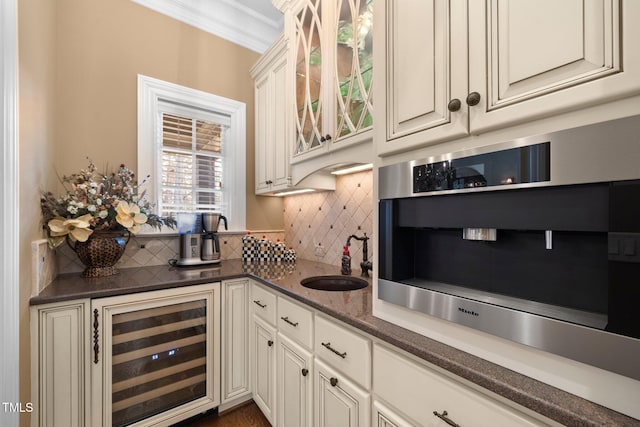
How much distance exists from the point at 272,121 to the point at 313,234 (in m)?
0.98

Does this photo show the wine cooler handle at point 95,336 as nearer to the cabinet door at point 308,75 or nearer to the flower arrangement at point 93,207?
the flower arrangement at point 93,207

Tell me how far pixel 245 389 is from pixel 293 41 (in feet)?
7.71

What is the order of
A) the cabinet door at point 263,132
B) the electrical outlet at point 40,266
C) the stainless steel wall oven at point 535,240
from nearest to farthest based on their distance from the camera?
the stainless steel wall oven at point 535,240
the electrical outlet at point 40,266
the cabinet door at point 263,132

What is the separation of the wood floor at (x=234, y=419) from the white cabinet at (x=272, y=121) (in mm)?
1546

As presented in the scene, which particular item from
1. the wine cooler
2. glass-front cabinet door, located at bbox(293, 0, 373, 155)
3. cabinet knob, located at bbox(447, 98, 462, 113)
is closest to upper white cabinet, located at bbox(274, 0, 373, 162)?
glass-front cabinet door, located at bbox(293, 0, 373, 155)

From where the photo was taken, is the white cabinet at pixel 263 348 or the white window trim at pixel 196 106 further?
the white window trim at pixel 196 106

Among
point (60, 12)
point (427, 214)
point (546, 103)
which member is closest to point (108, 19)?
point (60, 12)

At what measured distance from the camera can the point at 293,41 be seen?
186cm

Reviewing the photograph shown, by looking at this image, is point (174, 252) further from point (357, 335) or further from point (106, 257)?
point (357, 335)

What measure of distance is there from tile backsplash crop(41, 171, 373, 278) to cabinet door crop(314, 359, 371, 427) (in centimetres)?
83

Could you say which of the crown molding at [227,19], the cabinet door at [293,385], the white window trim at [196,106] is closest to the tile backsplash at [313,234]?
the white window trim at [196,106]

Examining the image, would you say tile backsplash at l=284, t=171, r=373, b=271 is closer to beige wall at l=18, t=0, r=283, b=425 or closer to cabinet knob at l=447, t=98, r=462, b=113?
beige wall at l=18, t=0, r=283, b=425

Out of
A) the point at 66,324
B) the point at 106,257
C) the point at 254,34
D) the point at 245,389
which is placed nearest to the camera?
the point at 66,324

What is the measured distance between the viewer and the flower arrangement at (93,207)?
59.9 inches
